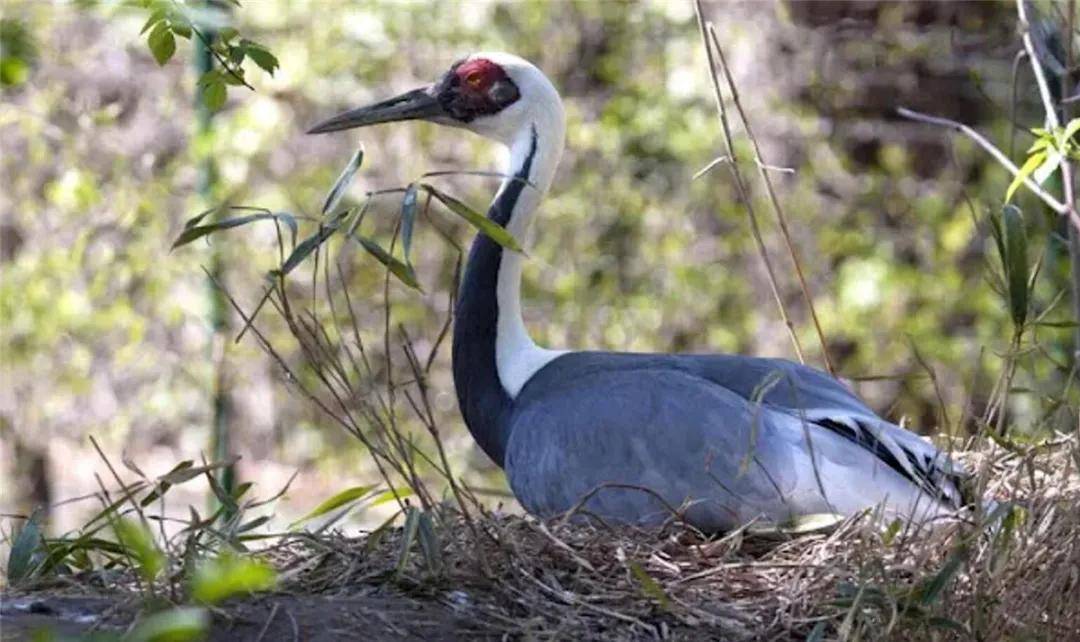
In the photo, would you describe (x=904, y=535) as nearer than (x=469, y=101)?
Yes

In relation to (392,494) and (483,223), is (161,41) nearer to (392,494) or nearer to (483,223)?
(483,223)

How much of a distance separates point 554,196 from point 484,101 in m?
2.60

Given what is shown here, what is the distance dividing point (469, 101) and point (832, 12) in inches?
127

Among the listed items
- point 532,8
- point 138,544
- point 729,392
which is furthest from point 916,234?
point 138,544

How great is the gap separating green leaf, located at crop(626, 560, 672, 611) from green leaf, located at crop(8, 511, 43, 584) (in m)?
Answer: 1.12

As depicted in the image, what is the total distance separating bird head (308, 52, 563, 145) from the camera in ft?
16.2

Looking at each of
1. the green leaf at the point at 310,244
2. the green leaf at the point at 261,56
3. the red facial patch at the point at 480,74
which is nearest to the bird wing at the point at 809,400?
the red facial patch at the point at 480,74

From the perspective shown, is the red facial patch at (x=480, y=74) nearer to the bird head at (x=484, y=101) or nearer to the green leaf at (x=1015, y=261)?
the bird head at (x=484, y=101)

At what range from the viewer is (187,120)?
22.8 feet

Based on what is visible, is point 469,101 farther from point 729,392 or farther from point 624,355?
point 729,392

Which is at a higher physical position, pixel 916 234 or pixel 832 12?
pixel 832 12

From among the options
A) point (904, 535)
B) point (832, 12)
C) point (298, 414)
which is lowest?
point (298, 414)

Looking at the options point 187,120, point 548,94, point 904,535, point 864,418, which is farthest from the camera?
point 187,120

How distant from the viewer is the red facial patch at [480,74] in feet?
16.3
